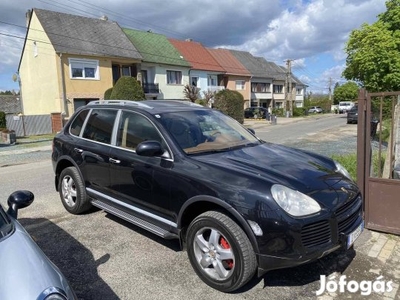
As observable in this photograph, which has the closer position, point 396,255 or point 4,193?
point 396,255

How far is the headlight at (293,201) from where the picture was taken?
279 cm

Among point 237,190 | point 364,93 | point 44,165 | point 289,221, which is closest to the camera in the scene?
point 289,221

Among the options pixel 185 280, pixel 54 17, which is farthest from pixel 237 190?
pixel 54 17

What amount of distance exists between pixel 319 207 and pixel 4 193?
6480mm

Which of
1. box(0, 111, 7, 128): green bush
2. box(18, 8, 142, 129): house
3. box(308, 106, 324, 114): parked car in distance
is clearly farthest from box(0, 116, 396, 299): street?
box(308, 106, 324, 114): parked car in distance

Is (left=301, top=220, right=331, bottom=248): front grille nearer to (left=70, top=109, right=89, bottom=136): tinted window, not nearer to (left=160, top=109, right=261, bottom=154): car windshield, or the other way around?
(left=160, top=109, right=261, bottom=154): car windshield

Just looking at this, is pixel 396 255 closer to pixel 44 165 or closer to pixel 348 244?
pixel 348 244

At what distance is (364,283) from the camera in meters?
3.24

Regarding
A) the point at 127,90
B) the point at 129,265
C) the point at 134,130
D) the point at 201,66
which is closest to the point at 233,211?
the point at 129,265

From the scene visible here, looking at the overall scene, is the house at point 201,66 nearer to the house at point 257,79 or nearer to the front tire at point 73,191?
the house at point 257,79

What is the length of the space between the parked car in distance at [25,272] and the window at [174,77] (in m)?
32.5

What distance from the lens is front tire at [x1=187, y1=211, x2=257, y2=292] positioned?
2.87m

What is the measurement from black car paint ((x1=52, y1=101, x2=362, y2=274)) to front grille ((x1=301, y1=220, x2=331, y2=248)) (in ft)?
0.10

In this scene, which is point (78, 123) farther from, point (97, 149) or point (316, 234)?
point (316, 234)
